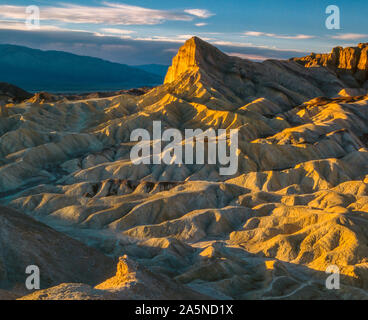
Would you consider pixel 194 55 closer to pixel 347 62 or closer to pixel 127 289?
pixel 347 62

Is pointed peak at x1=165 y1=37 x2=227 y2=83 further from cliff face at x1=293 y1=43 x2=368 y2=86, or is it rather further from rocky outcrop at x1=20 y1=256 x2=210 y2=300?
rocky outcrop at x1=20 y1=256 x2=210 y2=300

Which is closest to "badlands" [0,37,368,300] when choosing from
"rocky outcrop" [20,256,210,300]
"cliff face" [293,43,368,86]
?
"rocky outcrop" [20,256,210,300]

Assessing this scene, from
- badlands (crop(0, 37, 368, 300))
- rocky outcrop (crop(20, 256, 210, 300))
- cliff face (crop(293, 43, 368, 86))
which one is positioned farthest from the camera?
cliff face (crop(293, 43, 368, 86))

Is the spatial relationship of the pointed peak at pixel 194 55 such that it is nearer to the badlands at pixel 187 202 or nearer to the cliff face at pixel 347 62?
the badlands at pixel 187 202

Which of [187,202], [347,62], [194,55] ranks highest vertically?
[347,62]

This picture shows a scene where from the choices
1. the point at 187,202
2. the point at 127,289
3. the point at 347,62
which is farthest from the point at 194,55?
the point at 127,289
